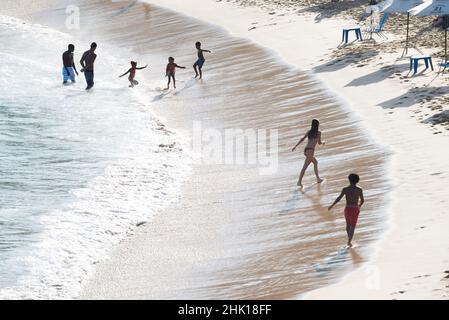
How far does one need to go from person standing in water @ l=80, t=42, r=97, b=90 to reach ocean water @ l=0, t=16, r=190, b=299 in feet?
1.46

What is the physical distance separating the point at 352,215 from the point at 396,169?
3.83 m

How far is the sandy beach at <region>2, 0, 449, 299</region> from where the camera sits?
49.3 feet

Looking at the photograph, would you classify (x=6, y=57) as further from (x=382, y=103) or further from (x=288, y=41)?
(x=382, y=103)

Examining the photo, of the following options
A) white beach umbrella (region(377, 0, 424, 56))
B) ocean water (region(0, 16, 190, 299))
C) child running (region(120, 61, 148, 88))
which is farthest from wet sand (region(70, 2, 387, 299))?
white beach umbrella (region(377, 0, 424, 56))

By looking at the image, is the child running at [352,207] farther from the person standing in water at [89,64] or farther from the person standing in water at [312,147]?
the person standing in water at [89,64]

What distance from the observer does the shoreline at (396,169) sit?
1391cm

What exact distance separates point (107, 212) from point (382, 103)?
25.7 feet

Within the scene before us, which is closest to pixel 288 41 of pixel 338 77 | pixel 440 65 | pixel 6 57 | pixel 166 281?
pixel 338 77

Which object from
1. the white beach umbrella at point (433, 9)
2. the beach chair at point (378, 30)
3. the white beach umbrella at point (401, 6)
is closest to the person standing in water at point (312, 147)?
the white beach umbrella at point (433, 9)

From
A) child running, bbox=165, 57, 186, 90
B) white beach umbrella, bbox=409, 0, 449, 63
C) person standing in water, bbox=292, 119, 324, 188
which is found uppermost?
white beach umbrella, bbox=409, 0, 449, 63

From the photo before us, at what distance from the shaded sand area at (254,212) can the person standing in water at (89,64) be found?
1.89 meters

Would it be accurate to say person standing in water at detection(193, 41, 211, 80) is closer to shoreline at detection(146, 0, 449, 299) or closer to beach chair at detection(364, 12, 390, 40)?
shoreline at detection(146, 0, 449, 299)

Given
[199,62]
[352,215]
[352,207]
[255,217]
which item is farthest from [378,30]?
[352,215]

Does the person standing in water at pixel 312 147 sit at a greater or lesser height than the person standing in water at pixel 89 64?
lesser
